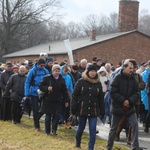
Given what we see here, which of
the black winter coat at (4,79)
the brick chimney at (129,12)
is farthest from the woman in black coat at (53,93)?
the brick chimney at (129,12)

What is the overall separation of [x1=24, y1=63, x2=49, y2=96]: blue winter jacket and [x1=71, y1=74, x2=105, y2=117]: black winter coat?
243cm

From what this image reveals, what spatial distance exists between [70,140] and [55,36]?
79.6 meters

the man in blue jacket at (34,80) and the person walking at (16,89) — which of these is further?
the person walking at (16,89)

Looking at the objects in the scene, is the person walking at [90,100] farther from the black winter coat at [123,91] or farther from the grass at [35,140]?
the grass at [35,140]

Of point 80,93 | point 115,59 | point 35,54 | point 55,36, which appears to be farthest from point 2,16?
point 80,93

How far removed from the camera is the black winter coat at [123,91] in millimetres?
7887

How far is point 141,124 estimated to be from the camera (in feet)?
42.0

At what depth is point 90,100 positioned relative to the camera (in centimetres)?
796

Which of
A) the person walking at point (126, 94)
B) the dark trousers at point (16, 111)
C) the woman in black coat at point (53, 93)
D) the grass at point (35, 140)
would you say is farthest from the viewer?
the dark trousers at point (16, 111)

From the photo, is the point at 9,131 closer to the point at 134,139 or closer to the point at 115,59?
the point at 134,139

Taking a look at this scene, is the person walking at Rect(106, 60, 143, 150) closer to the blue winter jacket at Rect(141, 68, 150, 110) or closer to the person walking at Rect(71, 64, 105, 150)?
the person walking at Rect(71, 64, 105, 150)

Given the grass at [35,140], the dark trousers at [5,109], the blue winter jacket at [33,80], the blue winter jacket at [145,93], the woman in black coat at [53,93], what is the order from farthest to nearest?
the dark trousers at [5,109] → the blue winter jacket at [145,93] → the blue winter jacket at [33,80] → the woman in black coat at [53,93] → the grass at [35,140]

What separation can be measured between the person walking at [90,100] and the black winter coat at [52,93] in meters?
1.51

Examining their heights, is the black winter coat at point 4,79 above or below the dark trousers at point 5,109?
above
